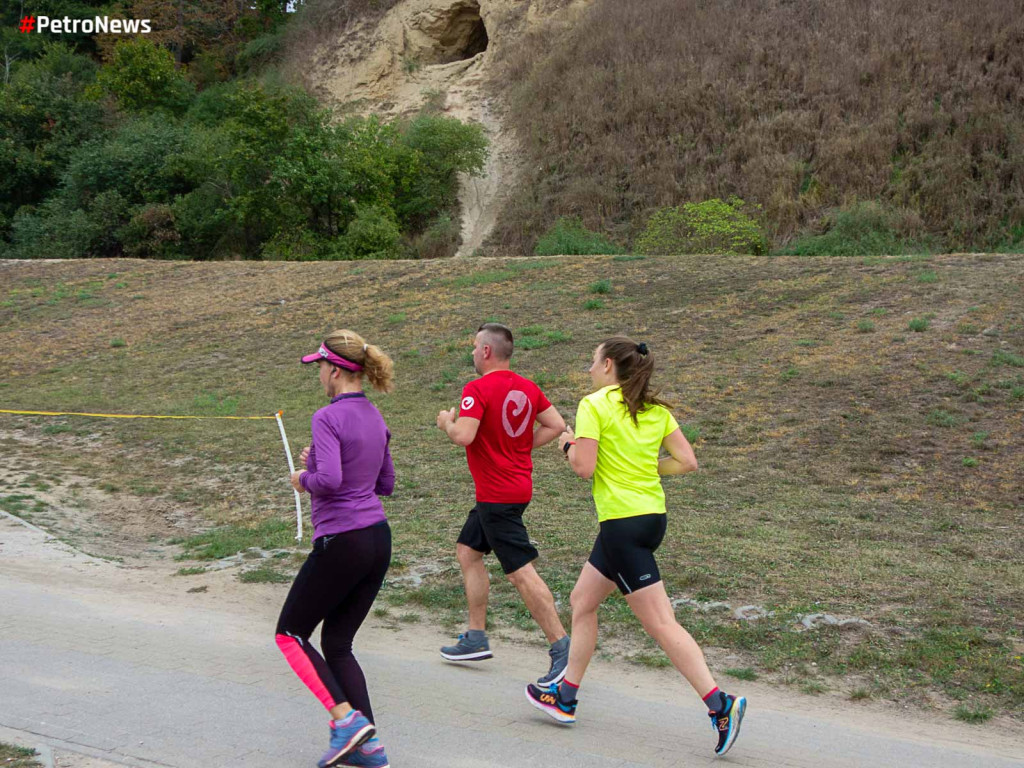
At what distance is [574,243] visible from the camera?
1057 inches

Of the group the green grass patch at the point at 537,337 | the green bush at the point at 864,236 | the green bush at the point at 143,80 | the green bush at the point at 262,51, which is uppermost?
the green bush at the point at 262,51

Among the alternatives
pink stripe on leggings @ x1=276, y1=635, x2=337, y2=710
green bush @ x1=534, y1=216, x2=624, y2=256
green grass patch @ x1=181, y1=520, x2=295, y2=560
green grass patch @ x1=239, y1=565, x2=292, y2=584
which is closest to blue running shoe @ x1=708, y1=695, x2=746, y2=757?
pink stripe on leggings @ x1=276, y1=635, x2=337, y2=710

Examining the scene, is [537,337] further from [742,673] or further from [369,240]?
[369,240]

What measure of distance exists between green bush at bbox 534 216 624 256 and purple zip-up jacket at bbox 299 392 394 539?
22185 mm

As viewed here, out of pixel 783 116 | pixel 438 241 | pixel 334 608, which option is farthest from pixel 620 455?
pixel 438 241

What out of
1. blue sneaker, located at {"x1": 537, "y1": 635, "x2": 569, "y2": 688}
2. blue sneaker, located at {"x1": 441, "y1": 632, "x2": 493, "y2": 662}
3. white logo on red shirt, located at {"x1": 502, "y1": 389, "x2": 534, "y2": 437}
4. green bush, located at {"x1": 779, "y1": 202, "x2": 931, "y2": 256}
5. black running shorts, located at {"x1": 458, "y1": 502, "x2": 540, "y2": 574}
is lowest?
blue sneaker, located at {"x1": 441, "y1": 632, "x2": 493, "y2": 662}

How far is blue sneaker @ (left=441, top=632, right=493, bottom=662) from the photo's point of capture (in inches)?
220

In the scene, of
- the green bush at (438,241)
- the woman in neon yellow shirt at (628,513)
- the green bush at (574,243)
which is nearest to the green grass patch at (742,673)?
the woman in neon yellow shirt at (628,513)

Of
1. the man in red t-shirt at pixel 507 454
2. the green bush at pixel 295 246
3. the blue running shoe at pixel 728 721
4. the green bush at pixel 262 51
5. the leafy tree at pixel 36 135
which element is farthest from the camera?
the green bush at pixel 262 51

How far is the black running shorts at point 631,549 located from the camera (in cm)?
439

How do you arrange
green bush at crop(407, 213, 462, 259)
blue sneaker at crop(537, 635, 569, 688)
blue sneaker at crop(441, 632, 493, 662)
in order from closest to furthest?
blue sneaker at crop(537, 635, 569, 688) → blue sneaker at crop(441, 632, 493, 662) → green bush at crop(407, 213, 462, 259)

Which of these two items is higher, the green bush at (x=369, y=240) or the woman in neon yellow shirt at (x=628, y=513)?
the green bush at (x=369, y=240)

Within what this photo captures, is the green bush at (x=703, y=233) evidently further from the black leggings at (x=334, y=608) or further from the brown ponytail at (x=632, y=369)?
the black leggings at (x=334, y=608)

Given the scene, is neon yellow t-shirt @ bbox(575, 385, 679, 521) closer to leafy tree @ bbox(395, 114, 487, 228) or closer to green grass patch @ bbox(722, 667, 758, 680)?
green grass patch @ bbox(722, 667, 758, 680)
